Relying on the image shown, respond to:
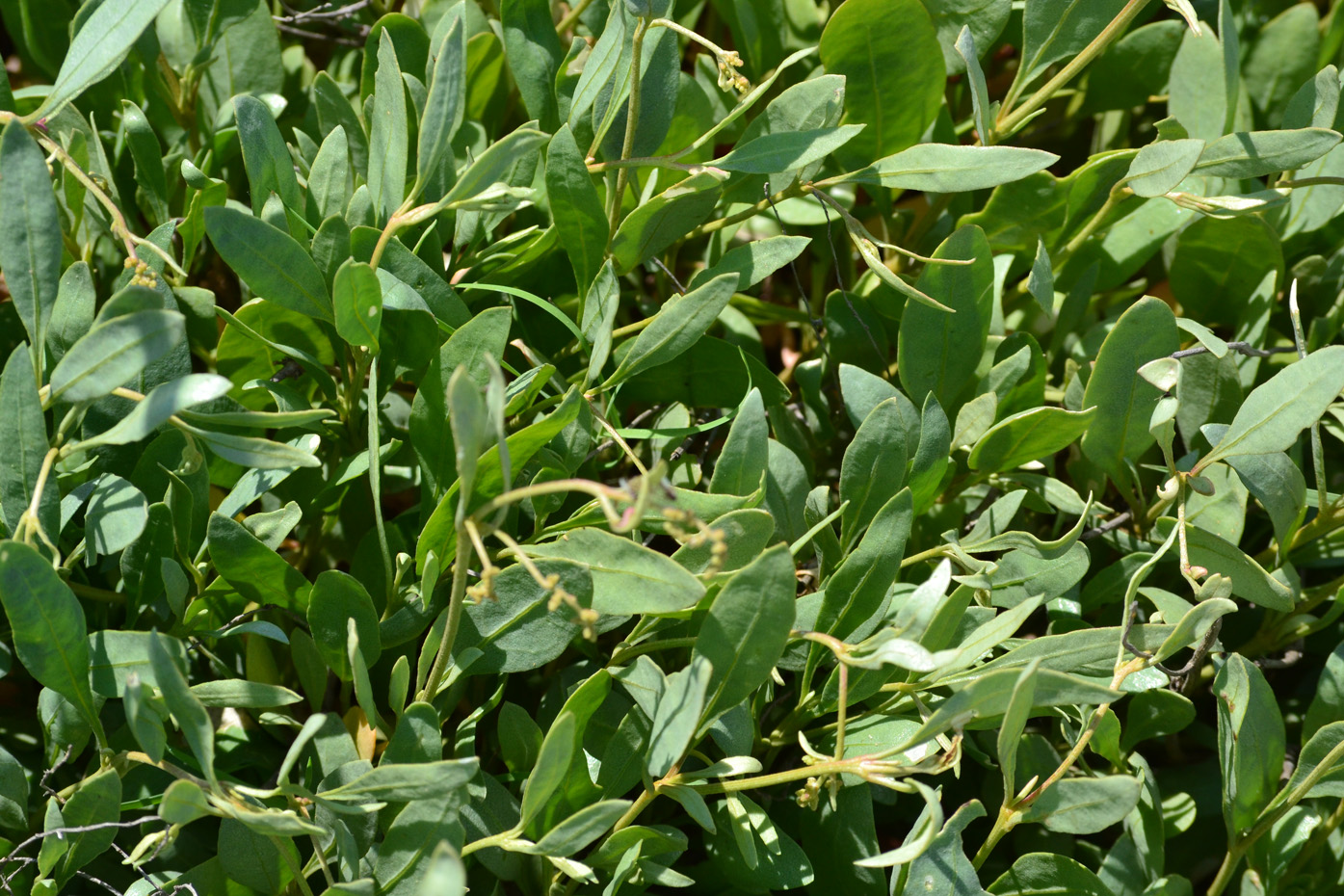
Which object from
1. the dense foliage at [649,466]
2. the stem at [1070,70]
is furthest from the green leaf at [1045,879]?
the stem at [1070,70]

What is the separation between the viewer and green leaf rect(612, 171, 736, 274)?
797 millimetres

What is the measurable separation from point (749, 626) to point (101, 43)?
1.76 ft

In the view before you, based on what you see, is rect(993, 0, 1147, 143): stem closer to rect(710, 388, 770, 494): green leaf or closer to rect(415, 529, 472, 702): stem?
rect(710, 388, 770, 494): green leaf

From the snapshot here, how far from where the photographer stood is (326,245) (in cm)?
77

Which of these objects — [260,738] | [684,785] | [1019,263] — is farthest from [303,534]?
[1019,263]

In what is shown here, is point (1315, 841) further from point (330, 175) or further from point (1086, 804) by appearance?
point (330, 175)

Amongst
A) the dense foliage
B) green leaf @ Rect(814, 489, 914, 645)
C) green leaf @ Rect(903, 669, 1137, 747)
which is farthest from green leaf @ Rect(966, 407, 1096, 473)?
green leaf @ Rect(903, 669, 1137, 747)

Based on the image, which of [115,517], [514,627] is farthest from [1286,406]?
[115,517]

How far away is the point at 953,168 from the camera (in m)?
0.81

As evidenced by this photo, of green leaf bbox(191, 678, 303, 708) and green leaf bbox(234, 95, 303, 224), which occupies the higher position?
green leaf bbox(234, 95, 303, 224)

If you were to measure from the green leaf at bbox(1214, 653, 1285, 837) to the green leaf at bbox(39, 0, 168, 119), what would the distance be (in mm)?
855

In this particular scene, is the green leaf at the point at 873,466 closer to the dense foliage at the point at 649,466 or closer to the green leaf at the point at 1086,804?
the dense foliage at the point at 649,466

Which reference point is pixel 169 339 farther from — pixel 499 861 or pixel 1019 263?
pixel 1019 263

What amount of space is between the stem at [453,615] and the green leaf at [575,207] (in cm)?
29
